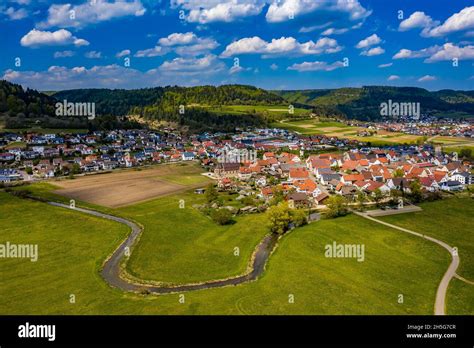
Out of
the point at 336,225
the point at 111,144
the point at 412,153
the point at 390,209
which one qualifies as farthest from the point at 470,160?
the point at 111,144

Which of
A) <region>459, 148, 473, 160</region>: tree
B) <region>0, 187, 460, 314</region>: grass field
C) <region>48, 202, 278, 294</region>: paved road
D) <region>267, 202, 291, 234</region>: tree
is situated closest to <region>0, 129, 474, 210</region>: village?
<region>459, 148, 473, 160</region>: tree

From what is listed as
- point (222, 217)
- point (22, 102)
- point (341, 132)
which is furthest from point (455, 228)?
point (22, 102)

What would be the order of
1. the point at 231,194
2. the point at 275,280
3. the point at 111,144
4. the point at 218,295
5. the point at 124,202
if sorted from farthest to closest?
1. the point at 111,144
2. the point at 231,194
3. the point at 124,202
4. the point at 275,280
5. the point at 218,295

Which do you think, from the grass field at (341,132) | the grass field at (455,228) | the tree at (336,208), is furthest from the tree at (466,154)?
the tree at (336,208)

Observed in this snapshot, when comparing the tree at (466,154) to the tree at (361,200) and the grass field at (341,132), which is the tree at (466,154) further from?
the tree at (361,200)

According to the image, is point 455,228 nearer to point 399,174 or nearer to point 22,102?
point 399,174

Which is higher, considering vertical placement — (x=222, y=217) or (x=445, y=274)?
(x=222, y=217)

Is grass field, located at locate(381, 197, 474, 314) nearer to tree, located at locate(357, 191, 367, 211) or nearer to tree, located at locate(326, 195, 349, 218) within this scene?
tree, located at locate(326, 195, 349, 218)

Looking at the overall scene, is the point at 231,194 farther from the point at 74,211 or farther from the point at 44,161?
A: the point at 44,161
